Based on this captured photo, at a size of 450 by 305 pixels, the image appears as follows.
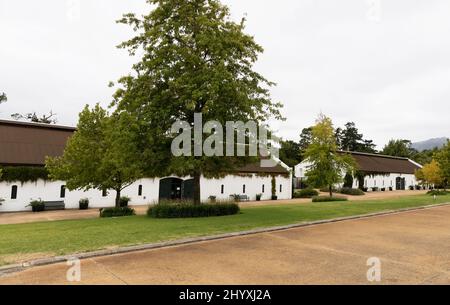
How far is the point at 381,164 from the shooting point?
62125 millimetres

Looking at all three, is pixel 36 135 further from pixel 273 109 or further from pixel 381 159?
pixel 381 159

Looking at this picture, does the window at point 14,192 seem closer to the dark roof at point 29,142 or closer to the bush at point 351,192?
the dark roof at point 29,142

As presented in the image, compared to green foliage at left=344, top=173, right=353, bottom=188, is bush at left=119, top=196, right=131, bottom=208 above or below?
below

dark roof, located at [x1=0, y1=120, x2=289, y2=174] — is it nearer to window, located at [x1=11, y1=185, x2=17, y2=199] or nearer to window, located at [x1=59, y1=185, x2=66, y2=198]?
window, located at [x1=11, y1=185, x2=17, y2=199]

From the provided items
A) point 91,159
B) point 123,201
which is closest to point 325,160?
point 123,201

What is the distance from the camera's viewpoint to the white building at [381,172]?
56362 mm

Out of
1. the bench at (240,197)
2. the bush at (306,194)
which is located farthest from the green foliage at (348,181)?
the bench at (240,197)

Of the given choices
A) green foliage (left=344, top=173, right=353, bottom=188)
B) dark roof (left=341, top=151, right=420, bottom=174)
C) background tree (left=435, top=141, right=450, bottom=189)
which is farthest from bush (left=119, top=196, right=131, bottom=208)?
dark roof (left=341, top=151, right=420, bottom=174)

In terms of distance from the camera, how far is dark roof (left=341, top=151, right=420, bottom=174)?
57.8 m

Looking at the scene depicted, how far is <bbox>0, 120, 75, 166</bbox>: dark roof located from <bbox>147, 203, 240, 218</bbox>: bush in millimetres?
14615

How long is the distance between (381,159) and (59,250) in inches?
2580
